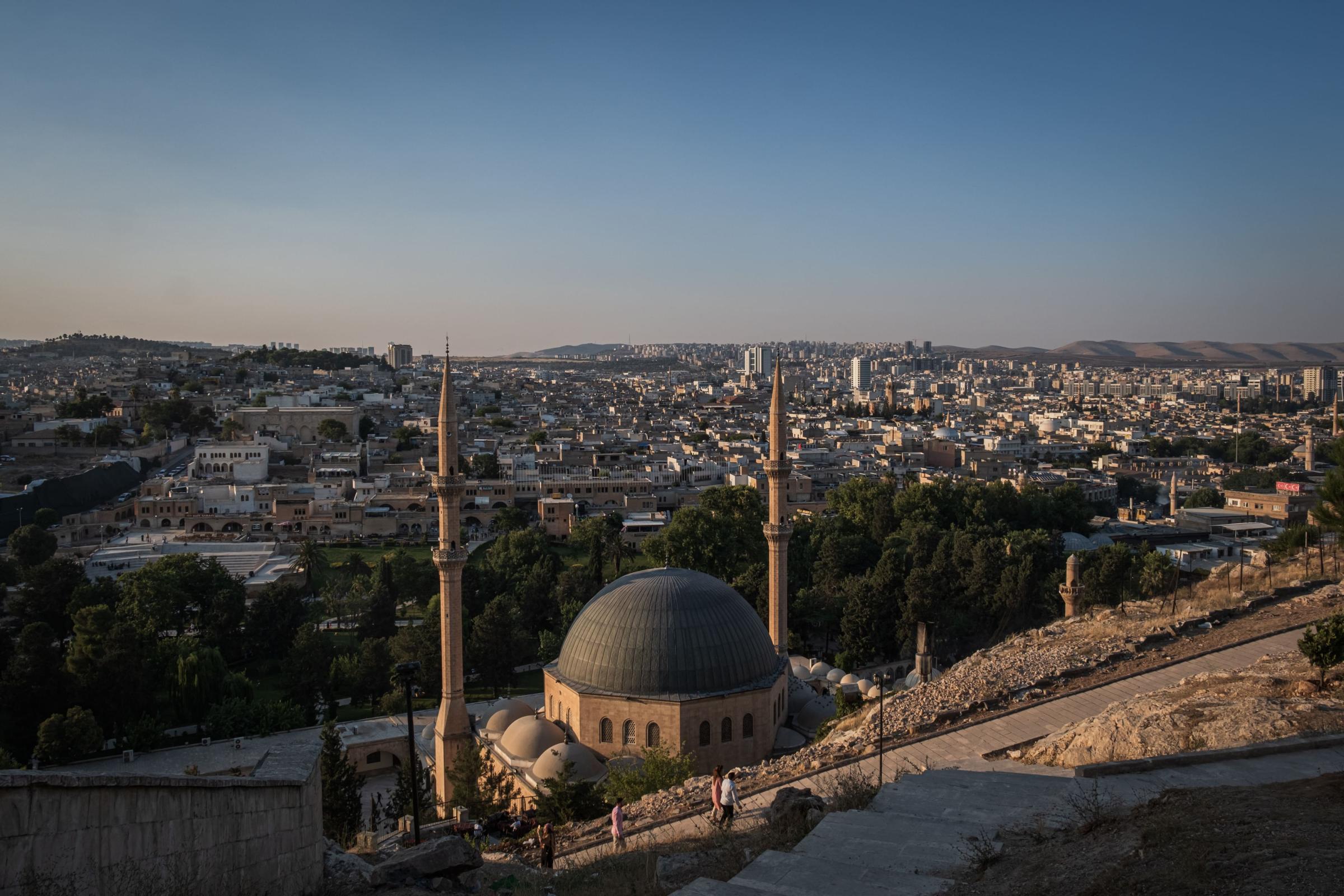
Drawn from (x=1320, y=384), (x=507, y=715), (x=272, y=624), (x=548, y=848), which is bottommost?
(x=272, y=624)

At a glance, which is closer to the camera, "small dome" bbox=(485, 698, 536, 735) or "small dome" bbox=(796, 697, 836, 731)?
"small dome" bbox=(485, 698, 536, 735)

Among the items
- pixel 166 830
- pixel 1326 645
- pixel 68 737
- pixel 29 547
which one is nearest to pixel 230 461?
pixel 29 547

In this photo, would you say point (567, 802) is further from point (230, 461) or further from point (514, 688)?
point (230, 461)

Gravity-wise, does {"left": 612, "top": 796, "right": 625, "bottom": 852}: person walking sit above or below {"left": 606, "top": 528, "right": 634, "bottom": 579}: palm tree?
above

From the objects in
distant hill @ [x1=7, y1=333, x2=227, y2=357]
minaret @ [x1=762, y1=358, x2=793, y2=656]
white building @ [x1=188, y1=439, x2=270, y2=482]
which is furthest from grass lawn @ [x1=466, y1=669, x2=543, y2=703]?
distant hill @ [x1=7, y1=333, x2=227, y2=357]

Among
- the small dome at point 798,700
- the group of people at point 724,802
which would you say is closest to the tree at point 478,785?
the group of people at point 724,802

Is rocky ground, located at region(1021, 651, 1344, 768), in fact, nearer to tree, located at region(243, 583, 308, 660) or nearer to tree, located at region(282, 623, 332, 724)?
tree, located at region(282, 623, 332, 724)

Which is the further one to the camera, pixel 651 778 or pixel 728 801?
pixel 651 778
